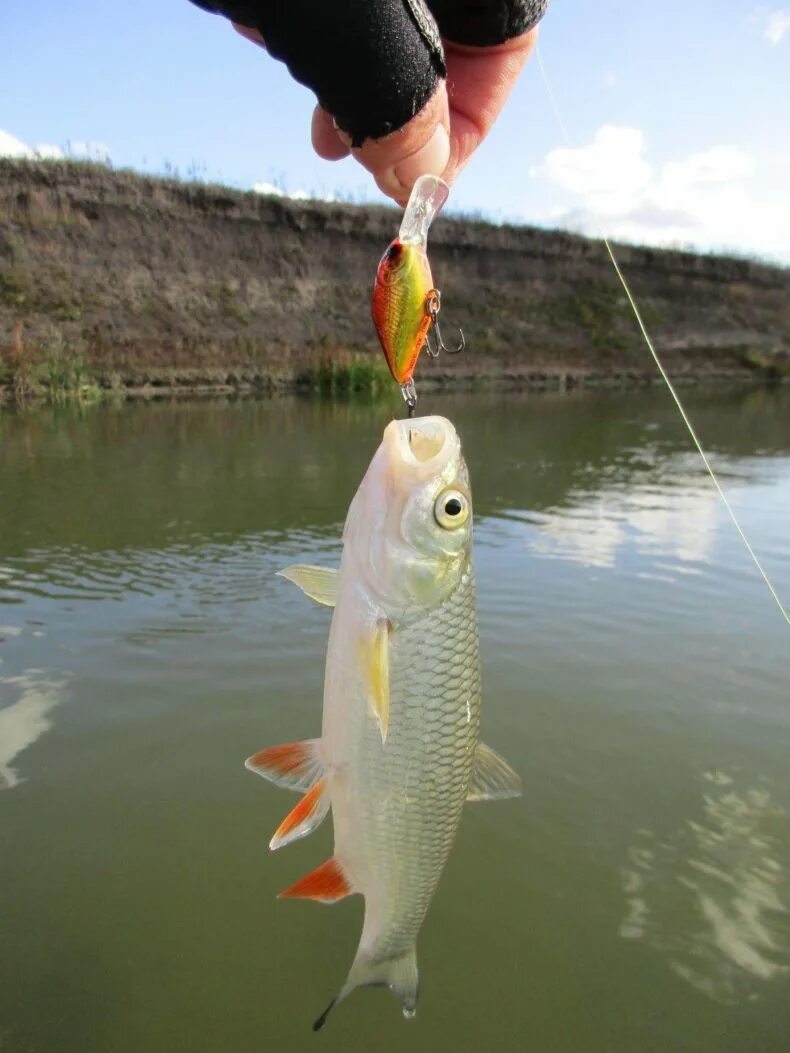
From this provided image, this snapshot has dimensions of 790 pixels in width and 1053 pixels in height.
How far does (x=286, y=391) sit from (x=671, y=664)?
20.7 m

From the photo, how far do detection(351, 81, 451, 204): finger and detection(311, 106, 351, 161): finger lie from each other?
11 centimetres

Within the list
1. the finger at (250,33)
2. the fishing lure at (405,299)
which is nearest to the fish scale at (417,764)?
the fishing lure at (405,299)

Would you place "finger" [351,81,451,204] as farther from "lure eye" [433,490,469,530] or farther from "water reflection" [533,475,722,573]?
"water reflection" [533,475,722,573]

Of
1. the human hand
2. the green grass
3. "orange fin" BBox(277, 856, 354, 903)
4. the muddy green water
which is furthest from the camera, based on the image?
the green grass

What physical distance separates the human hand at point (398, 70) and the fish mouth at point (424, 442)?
429 mm

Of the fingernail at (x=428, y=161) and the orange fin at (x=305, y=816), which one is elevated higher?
the fingernail at (x=428, y=161)

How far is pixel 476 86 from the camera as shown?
156 centimetres

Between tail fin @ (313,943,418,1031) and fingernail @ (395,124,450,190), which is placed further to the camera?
tail fin @ (313,943,418,1031)

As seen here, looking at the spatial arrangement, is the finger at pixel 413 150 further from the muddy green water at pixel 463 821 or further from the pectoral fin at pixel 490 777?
the muddy green water at pixel 463 821

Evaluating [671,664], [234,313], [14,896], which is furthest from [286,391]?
[14,896]

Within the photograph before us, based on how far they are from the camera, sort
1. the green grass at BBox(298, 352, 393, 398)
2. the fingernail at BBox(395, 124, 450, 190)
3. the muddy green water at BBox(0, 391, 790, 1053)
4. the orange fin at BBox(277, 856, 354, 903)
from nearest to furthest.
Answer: the fingernail at BBox(395, 124, 450, 190) → the orange fin at BBox(277, 856, 354, 903) → the muddy green water at BBox(0, 391, 790, 1053) → the green grass at BBox(298, 352, 393, 398)

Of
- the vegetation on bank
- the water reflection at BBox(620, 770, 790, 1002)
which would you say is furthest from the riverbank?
the water reflection at BBox(620, 770, 790, 1002)

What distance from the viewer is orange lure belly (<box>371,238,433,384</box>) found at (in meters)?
1.80

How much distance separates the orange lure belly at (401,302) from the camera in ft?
5.92
